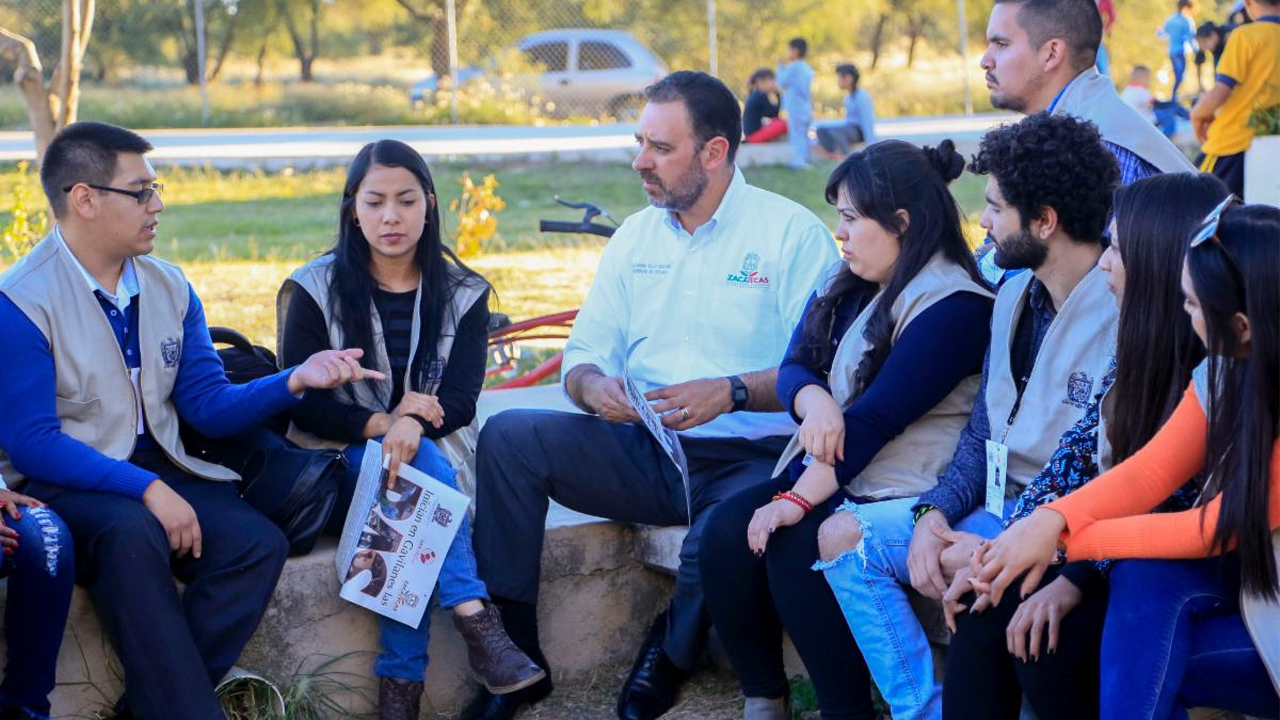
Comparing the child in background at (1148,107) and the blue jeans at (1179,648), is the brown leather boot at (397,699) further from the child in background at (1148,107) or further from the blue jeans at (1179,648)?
the child in background at (1148,107)

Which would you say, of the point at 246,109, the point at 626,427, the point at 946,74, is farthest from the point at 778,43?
the point at 626,427

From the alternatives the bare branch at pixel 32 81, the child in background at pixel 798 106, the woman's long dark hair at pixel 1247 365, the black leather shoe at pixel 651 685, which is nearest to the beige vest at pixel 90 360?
the black leather shoe at pixel 651 685

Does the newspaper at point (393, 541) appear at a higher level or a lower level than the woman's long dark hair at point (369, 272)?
lower

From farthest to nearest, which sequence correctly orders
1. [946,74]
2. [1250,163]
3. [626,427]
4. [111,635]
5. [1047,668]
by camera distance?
[946,74] → [1250,163] → [626,427] → [111,635] → [1047,668]

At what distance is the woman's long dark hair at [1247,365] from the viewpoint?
109 inches

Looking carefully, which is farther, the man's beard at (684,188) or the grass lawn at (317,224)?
the grass lawn at (317,224)

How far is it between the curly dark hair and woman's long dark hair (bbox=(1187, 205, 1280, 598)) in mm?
587

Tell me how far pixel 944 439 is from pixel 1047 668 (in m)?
0.81

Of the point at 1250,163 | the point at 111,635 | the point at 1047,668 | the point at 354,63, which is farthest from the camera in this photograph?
the point at 354,63

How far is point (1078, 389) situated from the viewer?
Result: 10.9ft

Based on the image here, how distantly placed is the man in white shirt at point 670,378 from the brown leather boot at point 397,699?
202 millimetres

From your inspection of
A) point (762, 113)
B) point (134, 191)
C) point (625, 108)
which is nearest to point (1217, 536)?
point (134, 191)

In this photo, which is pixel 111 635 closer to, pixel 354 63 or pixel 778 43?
pixel 778 43

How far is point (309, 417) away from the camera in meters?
4.18
